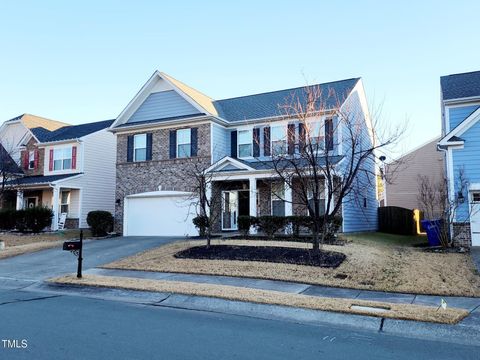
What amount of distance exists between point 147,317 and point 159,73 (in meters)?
18.5

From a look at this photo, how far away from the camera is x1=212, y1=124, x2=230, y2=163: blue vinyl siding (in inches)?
887

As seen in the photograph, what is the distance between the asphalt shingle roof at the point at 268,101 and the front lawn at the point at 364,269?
9.00 metres

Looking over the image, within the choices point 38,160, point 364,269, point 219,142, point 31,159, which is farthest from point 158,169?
point 364,269

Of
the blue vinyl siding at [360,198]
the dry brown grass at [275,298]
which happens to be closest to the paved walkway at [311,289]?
the dry brown grass at [275,298]

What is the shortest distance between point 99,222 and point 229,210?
700 cm

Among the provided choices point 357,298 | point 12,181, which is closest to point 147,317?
point 357,298

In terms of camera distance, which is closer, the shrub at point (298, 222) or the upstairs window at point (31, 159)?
the shrub at point (298, 222)

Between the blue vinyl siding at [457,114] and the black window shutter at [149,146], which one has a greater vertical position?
the blue vinyl siding at [457,114]

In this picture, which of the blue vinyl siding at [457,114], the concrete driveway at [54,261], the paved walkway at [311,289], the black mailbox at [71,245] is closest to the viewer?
the paved walkway at [311,289]

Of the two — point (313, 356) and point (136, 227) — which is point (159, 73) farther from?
point (313, 356)

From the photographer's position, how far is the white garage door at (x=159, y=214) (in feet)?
73.1

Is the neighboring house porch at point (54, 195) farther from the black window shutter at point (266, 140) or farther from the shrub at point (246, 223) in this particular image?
the shrub at point (246, 223)

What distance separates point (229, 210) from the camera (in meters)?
22.5

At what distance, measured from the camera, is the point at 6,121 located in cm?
3170
